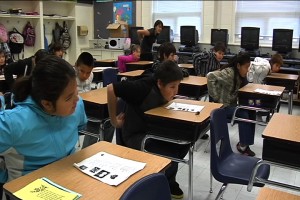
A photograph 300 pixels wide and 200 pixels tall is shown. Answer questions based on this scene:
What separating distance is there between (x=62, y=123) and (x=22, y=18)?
7081 millimetres

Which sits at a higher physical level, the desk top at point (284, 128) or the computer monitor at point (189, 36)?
the computer monitor at point (189, 36)

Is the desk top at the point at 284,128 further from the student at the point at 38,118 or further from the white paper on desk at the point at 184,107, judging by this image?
the student at the point at 38,118

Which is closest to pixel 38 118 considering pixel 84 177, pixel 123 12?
pixel 84 177

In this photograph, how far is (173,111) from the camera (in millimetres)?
2436

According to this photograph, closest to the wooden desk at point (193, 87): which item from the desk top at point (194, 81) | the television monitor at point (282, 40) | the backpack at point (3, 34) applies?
the desk top at point (194, 81)

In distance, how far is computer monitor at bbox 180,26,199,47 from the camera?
7.35m

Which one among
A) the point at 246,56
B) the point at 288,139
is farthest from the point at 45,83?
the point at 246,56

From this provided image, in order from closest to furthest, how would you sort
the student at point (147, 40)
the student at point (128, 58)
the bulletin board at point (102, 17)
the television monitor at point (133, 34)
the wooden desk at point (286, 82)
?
1. the wooden desk at point (286, 82)
2. the student at point (128, 58)
3. the student at point (147, 40)
4. the television monitor at point (133, 34)
5. the bulletin board at point (102, 17)

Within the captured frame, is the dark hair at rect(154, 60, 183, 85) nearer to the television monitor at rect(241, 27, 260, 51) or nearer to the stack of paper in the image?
the stack of paper

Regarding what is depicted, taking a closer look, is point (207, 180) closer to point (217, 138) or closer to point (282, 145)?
point (217, 138)

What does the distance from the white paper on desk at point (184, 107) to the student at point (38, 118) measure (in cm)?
119

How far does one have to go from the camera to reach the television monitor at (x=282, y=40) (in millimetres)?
6297

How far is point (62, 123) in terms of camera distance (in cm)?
154

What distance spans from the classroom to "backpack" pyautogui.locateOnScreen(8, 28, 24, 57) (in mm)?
34
